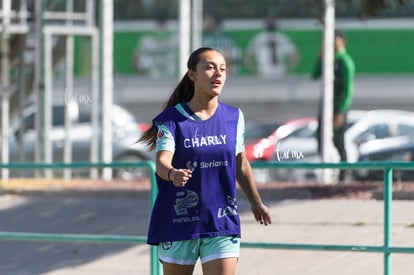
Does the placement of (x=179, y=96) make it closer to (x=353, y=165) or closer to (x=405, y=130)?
(x=353, y=165)

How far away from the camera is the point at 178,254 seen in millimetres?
6316

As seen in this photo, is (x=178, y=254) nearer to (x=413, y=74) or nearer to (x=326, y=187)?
(x=326, y=187)

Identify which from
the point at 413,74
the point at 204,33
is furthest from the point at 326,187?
the point at 413,74

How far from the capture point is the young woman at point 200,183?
625 cm

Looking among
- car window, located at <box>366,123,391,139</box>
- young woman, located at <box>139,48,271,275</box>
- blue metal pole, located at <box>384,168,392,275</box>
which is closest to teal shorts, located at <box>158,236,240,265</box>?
young woman, located at <box>139,48,271,275</box>

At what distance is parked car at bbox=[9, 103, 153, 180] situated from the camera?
16.7m

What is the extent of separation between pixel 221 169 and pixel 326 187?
5.44 metres

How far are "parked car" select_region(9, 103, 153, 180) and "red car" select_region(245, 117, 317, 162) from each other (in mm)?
1597

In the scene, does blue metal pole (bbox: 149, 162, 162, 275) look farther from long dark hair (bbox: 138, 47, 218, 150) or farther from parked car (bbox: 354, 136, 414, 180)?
parked car (bbox: 354, 136, 414, 180)

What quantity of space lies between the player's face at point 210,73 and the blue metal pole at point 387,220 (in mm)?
2178

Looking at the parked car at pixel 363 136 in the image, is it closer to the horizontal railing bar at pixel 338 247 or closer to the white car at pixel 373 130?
the white car at pixel 373 130

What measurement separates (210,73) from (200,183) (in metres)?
0.62

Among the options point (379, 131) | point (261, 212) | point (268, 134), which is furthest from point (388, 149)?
point (261, 212)

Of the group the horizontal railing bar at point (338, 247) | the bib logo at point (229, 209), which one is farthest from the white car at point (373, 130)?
the bib logo at point (229, 209)
